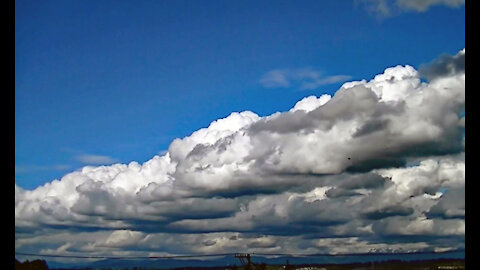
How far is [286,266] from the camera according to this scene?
338ft
